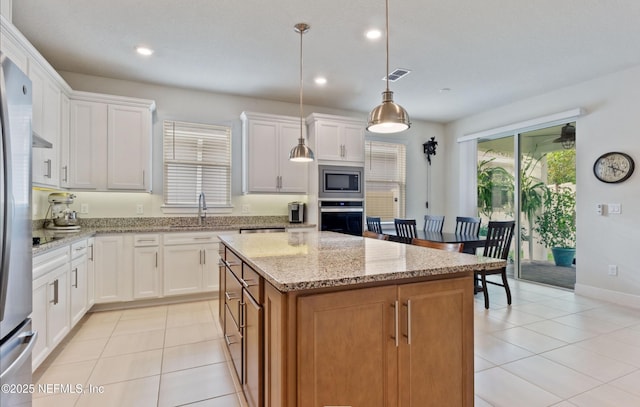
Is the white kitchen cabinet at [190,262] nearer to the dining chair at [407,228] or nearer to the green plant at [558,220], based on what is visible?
the dining chair at [407,228]

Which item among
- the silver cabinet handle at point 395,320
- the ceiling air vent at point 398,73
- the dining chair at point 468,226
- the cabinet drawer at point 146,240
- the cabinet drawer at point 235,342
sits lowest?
the cabinet drawer at point 235,342

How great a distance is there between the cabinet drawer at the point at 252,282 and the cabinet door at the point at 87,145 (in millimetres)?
2841

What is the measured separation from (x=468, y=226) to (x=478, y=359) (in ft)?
8.49

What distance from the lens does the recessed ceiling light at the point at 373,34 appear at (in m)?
2.90

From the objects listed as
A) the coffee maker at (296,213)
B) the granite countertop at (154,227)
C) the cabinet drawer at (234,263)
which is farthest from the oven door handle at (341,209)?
the cabinet drawer at (234,263)

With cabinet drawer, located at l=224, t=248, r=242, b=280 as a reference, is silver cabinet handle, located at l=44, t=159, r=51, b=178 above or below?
above

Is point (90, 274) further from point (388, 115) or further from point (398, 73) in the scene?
point (398, 73)

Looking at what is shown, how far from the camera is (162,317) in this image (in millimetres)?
3436

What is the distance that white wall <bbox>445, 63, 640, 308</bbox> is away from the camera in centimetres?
369

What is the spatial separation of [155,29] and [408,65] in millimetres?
2569

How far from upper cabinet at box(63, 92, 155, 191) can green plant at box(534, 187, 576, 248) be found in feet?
18.0

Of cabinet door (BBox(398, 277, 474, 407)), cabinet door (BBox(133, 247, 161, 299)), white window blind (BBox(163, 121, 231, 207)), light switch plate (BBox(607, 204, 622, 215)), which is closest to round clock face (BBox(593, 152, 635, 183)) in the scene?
light switch plate (BBox(607, 204, 622, 215))

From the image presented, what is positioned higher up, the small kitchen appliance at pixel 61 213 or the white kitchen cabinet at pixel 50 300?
the small kitchen appliance at pixel 61 213

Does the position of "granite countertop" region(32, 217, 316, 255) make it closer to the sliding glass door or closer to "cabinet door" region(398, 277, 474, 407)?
"cabinet door" region(398, 277, 474, 407)
